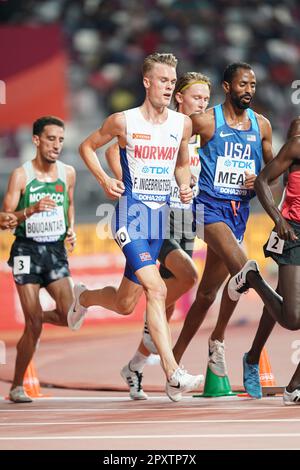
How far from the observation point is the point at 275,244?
9.02m

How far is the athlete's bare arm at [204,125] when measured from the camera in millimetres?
9922

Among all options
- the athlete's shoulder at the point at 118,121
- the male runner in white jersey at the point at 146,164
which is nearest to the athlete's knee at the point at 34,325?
the male runner in white jersey at the point at 146,164

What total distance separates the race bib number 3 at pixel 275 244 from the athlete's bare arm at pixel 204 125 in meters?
1.26

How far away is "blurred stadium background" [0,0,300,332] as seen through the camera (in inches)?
862

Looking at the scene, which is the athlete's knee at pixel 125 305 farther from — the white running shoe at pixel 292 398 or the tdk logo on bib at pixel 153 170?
the white running shoe at pixel 292 398

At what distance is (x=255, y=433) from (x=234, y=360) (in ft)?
19.4

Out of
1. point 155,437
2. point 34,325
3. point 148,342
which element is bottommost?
point 155,437

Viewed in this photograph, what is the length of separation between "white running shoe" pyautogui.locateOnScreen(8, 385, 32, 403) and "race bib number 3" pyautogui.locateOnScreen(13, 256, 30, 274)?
1030 mm

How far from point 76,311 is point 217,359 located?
131 cm

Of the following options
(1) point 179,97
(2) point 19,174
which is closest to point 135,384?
(2) point 19,174

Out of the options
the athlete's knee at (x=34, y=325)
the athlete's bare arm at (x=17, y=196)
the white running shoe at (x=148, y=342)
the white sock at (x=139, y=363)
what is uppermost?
the athlete's bare arm at (x=17, y=196)

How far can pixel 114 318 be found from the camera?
17469 mm

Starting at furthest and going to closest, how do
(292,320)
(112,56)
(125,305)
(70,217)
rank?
(112,56) → (70,217) → (125,305) → (292,320)

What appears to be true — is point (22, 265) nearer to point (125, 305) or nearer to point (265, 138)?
point (125, 305)
